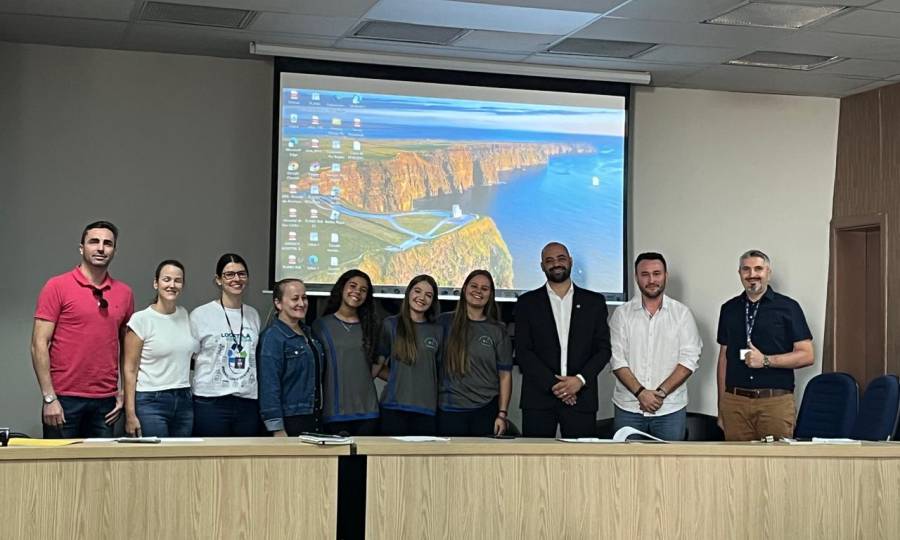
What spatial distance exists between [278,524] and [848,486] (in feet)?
7.14

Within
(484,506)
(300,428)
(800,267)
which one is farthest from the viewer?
(800,267)

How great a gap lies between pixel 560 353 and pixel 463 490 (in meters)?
2.14

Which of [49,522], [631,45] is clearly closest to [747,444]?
[49,522]

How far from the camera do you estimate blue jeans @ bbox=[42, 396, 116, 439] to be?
17.0 feet

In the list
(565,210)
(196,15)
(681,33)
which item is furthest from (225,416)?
(681,33)

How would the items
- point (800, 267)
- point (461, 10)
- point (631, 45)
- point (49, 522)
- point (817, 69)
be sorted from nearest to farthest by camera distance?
point (49, 522)
point (461, 10)
point (631, 45)
point (817, 69)
point (800, 267)

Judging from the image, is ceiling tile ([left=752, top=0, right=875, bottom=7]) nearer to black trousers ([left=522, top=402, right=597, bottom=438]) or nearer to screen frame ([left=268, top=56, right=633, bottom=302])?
screen frame ([left=268, top=56, right=633, bottom=302])

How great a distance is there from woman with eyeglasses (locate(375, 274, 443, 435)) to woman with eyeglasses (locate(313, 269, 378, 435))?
0.43ft

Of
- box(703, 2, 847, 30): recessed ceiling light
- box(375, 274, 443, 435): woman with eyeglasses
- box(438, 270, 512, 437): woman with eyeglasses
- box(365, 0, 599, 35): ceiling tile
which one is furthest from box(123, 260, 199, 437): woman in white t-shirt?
box(703, 2, 847, 30): recessed ceiling light

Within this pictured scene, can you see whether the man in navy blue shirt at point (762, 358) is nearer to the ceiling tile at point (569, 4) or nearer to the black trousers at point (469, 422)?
the black trousers at point (469, 422)

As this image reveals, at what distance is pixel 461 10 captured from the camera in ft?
19.8

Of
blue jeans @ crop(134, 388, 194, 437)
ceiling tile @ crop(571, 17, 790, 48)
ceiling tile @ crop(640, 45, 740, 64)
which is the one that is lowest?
blue jeans @ crop(134, 388, 194, 437)

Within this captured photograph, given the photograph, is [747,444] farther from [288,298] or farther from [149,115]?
[149,115]

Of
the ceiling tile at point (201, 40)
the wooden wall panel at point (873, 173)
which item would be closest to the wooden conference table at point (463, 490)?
the ceiling tile at point (201, 40)
